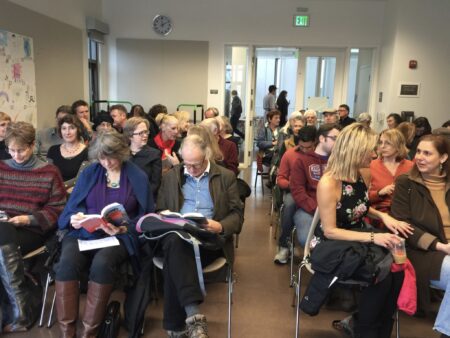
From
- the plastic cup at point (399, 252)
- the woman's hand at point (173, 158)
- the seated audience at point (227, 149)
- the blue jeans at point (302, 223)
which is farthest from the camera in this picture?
the seated audience at point (227, 149)

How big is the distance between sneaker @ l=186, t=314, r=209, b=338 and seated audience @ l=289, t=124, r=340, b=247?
3.70 ft

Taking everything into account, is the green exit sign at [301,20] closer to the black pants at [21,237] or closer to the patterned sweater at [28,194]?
the patterned sweater at [28,194]

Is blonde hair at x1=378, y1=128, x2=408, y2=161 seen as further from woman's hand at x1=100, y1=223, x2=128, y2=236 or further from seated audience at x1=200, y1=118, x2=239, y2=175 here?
woman's hand at x1=100, y1=223, x2=128, y2=236

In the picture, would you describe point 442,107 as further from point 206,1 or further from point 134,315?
point 134,315

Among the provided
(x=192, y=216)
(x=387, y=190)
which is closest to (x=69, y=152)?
(x=192, y=216)

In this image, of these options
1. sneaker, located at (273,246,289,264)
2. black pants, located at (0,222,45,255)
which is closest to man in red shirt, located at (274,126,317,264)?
sneaker, located at (273,246,289,264)

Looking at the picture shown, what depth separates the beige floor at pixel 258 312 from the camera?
101 inches

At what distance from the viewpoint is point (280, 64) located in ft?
40.4

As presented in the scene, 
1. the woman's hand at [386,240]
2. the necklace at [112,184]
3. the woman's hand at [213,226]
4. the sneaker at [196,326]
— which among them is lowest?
the sneaker at [196,326]

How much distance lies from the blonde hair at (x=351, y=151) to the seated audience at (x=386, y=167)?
2.49 ft

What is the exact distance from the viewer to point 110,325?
92.1 inches

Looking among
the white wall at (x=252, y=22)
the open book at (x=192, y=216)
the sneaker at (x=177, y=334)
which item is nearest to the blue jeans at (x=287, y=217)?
the open book at (x=192, y=216)

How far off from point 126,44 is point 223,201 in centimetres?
605

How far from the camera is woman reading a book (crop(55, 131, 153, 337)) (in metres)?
2.27
